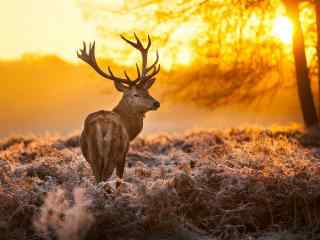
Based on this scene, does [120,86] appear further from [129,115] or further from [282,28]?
[282,28]

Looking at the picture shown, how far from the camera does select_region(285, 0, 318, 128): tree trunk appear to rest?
17.9 meters

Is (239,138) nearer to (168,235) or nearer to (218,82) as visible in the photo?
(218,82)

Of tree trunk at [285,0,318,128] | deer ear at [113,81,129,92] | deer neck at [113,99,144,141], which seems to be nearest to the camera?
deer neck at [113,99,144,141]

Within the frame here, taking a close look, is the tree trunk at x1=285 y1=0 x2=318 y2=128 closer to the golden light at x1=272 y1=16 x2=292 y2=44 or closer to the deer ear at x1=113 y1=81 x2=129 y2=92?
the golden light at x1=272 y1=16 x2=292 y2=44

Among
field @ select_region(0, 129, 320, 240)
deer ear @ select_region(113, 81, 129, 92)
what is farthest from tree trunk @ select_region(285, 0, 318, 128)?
field @ select_region(0, 129, 320, 240)

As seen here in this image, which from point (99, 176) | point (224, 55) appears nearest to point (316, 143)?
point (224, 55)

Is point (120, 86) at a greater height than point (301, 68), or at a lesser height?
lesser

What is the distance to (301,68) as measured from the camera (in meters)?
17.9

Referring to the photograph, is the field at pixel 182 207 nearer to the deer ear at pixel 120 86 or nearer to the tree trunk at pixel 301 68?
the deer ear at pixel 120 86

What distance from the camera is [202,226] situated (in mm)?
6621

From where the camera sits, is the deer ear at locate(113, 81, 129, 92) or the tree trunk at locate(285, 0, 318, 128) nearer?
the deer ear at locate(113, 81, 129, 92)

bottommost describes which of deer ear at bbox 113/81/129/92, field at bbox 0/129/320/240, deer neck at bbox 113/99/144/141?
field at bbox 0/129/320/240

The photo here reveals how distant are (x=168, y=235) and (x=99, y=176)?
1.98 meters

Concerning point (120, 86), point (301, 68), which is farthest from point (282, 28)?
point (120, 86)
